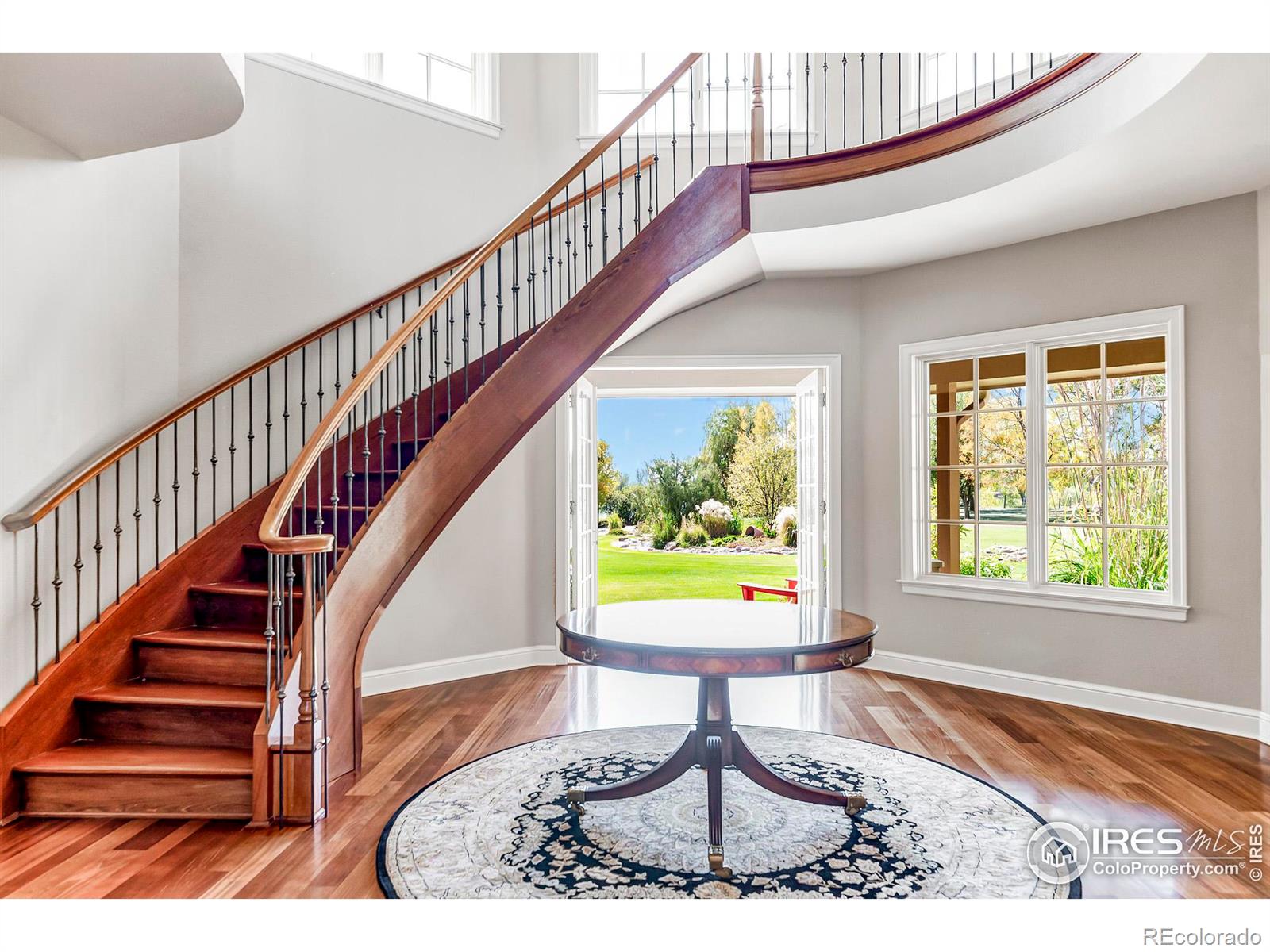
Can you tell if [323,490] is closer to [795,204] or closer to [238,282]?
[238,282]

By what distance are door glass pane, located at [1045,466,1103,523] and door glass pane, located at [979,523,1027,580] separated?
0.22 meters

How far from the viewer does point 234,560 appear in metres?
3.95

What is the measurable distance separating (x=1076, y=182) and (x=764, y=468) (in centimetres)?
648

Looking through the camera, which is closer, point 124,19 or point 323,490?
point 124,19

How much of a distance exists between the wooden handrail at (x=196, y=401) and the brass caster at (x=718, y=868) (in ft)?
8.97

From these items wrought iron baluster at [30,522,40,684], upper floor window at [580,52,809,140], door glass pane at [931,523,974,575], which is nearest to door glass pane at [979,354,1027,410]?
door glass pane at [931,523,974,575]

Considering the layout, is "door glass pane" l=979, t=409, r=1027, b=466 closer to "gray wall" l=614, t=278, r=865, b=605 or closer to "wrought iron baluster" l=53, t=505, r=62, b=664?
"gray wall" l=614, t=278, r=865, b=605

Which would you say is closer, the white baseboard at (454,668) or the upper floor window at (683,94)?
the white baseboard at (454,668)

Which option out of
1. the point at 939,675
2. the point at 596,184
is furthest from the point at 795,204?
the point at 939,675

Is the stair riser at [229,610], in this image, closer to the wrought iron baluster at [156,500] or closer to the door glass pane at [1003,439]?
the wrought iron baluster at [156,500]

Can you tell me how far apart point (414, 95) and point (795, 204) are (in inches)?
100

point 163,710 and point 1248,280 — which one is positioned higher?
point 1248,280

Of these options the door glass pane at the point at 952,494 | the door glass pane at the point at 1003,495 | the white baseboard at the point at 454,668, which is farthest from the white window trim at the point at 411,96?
the door glass pane at the point at 1003,495

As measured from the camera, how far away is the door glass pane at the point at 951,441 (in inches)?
192
